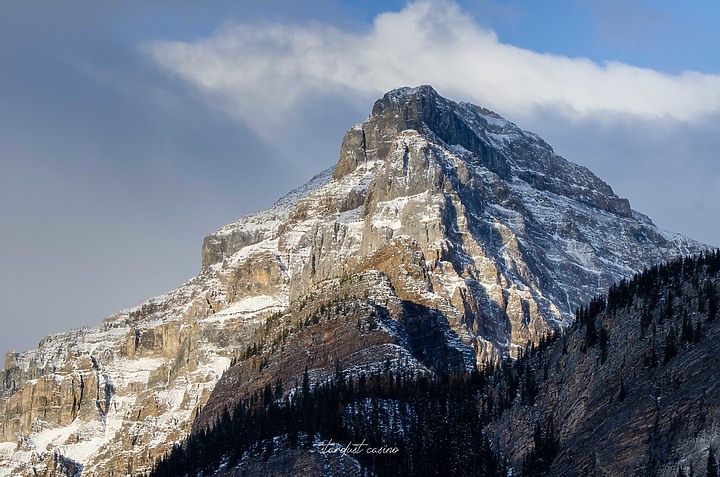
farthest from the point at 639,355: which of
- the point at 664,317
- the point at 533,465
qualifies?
the point at 533,465

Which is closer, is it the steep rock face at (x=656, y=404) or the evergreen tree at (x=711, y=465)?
the evergreen tree at (x=711, y=465)

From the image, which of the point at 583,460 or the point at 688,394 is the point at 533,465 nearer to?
the point at 583,460

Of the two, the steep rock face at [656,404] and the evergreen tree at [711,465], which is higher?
the steep rock face at [656,404]

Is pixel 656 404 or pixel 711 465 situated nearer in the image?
pixel 711 465

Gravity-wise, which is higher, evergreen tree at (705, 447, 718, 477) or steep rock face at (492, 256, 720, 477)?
steep rock face at (492, 256, 720, 477)

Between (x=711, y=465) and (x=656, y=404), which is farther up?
(x=656, y=404)

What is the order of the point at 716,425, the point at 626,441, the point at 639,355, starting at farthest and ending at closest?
the point at 639,355
the point at 626,441
the point at 716,425

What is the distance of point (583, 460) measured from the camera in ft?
618

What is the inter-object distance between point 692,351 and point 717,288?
14.6 m

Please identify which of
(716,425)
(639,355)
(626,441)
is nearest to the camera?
(716,425)

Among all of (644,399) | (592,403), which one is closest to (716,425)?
(644,399)

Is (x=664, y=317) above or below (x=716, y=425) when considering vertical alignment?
above

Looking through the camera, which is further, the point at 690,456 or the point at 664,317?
the point at 664,317

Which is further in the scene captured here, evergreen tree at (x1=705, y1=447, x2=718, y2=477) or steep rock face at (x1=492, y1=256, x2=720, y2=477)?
steep rock face at (x1=492, y1=256, x2=720, y2=477)
